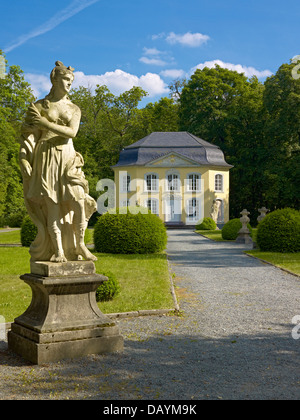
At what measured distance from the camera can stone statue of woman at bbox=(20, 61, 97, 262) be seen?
5.23 metres

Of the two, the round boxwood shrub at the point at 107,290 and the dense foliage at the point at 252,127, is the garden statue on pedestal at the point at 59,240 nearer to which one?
the round boxwood shrub at the point at 107,290

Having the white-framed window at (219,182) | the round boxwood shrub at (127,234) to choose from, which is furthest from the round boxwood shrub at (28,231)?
the white-framed window at (219,182)

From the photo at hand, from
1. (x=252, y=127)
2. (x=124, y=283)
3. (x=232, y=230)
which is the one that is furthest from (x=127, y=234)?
(x=252, y=127)

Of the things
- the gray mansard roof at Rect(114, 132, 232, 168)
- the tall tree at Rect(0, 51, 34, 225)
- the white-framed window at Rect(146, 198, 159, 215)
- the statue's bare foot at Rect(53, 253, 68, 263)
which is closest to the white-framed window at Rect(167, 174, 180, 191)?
the white-framed window at Rect(146, 198, 159, 215)

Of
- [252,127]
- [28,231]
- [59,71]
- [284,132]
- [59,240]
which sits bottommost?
[28,231]

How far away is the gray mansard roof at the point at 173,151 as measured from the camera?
138 ft

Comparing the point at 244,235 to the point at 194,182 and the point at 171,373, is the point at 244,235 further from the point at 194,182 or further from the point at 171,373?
the point at 194,182

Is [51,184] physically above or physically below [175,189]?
below

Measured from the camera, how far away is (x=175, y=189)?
139 feet

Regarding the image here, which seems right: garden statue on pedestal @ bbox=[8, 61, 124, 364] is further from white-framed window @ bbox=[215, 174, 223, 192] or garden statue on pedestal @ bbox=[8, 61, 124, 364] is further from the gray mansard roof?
white-framed window @ bbox=[215, 174, 223, 192]

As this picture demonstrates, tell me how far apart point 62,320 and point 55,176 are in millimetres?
1578

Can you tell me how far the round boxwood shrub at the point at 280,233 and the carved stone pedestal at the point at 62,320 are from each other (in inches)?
519

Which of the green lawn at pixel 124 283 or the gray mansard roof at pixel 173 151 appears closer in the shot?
the green lawn at pixel 124 283

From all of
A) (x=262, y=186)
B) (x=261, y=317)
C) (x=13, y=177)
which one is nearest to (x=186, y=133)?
(x=262, y=186)
